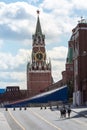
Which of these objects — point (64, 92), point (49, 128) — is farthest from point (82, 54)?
point (49, 128)

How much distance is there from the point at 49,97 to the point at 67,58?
44219 millimetres

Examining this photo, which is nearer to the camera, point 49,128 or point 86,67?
point 49,128

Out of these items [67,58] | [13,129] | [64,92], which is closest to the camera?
[13,129]

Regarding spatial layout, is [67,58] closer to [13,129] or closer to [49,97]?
[49,97]

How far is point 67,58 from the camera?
180875mm

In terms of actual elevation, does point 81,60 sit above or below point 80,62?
above

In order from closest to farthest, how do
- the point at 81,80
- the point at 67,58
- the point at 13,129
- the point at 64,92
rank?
the point at 13,129 → the point at 81,80 → the point at 64,92 → the point at 67,58

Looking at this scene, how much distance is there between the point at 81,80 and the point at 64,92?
25769 millimetres

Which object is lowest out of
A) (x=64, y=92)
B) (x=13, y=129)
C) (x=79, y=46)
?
(x=13, y=129)

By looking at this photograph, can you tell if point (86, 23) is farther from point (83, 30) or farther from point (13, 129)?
point (13, 129)

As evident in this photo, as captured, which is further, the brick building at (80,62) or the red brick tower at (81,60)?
the red brick tower at (81,60)

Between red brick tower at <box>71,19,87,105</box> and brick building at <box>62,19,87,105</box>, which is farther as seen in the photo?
red brick tower at <box>71,19,87,105</box>

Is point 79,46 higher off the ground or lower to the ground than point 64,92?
higher

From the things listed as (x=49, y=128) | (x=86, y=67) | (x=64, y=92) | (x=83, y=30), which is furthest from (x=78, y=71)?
(x=49, y=128)
